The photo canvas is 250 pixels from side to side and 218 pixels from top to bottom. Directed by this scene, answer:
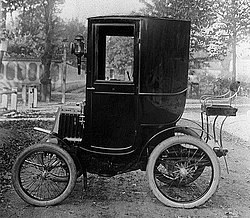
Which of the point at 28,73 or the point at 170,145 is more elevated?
the point at 28,73

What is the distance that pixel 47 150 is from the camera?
1.57 m

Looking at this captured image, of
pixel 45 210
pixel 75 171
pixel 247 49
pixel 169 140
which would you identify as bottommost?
pixel 45 210

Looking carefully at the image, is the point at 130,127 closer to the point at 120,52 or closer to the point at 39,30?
the point at 120,52

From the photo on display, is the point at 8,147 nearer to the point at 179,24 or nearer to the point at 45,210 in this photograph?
the point at 45,210

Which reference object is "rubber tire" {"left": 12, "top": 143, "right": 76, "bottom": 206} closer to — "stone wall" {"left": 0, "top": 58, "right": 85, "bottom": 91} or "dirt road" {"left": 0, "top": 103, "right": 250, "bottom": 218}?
"dirt road" {"left": 0, "top": 103, "right": 250, "bottom": 218}

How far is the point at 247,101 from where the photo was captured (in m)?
1.54

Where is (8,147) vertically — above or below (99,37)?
below

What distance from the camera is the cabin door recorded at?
1.51m

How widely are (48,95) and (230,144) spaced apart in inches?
23.7

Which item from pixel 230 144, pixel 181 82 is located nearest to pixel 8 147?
pixel 181 82

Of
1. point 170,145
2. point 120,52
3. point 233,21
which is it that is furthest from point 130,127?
point 233,21

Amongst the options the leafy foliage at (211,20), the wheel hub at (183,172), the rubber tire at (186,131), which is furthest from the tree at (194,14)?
the wheel hub at (183,172)

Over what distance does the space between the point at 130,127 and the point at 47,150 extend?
28 centimetres

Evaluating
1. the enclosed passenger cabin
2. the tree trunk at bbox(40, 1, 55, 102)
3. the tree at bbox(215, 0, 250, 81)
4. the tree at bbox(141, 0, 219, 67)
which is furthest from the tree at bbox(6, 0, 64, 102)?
the tree at bbox(215, 0, 250, 81)
